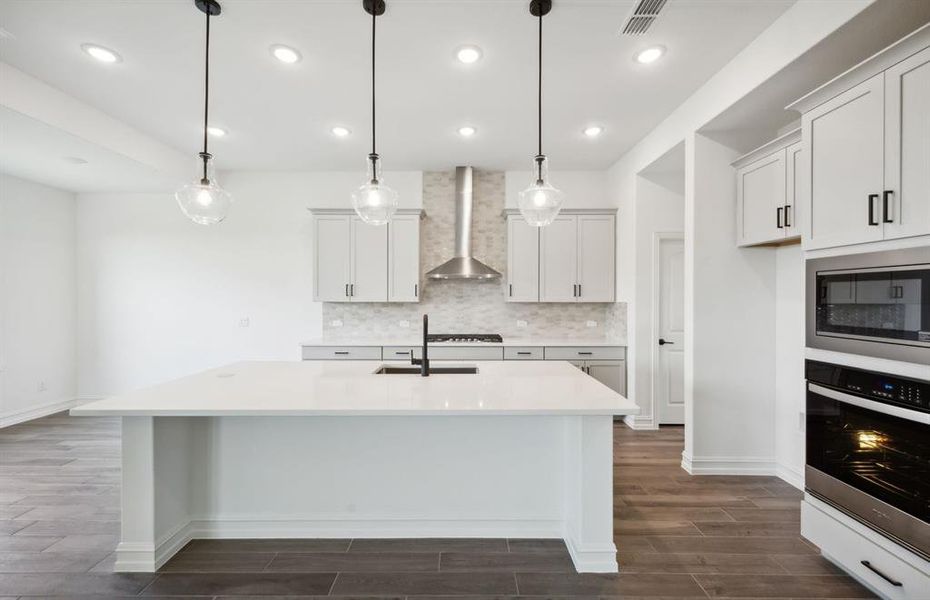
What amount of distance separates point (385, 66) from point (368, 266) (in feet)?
7.78

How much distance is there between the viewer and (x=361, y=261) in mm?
4820

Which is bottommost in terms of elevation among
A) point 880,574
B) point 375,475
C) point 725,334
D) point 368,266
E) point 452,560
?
point 452,560

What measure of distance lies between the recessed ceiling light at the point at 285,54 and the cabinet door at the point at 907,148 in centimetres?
306

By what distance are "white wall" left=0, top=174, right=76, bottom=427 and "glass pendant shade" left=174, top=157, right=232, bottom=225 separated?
12.1 ft

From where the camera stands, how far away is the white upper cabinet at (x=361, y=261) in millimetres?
4816

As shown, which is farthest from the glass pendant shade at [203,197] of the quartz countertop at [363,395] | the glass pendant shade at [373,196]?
the quartz countertop at [363,395]

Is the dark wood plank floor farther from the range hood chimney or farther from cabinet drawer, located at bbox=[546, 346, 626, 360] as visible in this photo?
the range hood chimney

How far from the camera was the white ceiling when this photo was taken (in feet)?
7.68

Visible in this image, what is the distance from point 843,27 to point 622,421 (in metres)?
3.73

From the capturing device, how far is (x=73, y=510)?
8.77 feet

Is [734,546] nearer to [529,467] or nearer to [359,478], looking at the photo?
[529,467]

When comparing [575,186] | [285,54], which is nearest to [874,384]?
[285,54]

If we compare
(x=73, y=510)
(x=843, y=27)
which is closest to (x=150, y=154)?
(x=73, y=510)

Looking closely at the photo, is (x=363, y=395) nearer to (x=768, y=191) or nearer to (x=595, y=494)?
(x=595, y=494)
